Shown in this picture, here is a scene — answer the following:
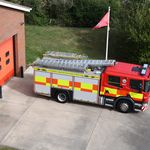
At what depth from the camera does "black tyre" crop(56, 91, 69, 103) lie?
1745 centimetres

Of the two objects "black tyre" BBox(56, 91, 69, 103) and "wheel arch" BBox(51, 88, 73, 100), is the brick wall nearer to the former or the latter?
"wheel arch" BBox(51, 88, 73, 100)

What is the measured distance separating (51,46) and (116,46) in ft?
15.4

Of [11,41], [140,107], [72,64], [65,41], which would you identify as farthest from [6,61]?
[65,41]

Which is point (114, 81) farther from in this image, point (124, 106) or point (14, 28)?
point (14, 28)

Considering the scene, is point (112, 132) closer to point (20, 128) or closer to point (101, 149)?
point (101, 149)

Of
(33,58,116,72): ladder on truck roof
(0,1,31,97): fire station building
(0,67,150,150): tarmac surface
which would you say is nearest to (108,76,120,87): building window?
(33,58,116,72): ladder on truck roof

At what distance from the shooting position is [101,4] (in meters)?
30.8

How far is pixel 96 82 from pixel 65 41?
35.0 feet

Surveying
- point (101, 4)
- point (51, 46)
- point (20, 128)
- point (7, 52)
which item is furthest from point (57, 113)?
point (101, 4)

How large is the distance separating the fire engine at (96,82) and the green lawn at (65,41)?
5.98 m

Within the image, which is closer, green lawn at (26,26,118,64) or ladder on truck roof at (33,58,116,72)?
ladder on truck roof at (33,58,116,72)

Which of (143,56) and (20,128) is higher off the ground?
(143,56)

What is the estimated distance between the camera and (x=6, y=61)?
1941 cm

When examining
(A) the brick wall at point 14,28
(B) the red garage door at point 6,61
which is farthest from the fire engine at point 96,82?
(A) the brick wall at point 14,28
